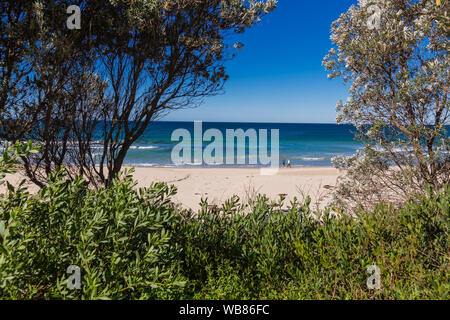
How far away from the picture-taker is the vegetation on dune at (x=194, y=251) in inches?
94.0

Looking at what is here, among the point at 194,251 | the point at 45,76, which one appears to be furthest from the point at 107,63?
the point at 194,251

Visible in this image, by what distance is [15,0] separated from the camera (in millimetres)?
5066

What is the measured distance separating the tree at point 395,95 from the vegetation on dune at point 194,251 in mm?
2885

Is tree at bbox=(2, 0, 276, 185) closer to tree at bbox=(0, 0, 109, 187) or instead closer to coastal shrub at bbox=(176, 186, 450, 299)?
tree at bbox=(0, 0, 109, 187)

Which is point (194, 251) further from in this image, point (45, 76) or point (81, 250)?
point (45, 76)

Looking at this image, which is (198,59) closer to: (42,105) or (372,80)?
(42,105)

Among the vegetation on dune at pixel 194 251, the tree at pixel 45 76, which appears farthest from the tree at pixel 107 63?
the vegetation on dune at pixel 194 251

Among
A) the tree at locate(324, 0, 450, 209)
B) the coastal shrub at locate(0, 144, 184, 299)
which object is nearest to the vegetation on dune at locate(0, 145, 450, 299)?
the coastal shrub at locate(0, 144, 184, 299)

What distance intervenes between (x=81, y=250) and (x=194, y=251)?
1336 mm

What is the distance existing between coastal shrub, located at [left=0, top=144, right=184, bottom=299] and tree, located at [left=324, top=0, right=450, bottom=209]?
546 centimetres

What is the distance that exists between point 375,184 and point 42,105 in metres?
7.11

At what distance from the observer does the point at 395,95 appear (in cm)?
639
